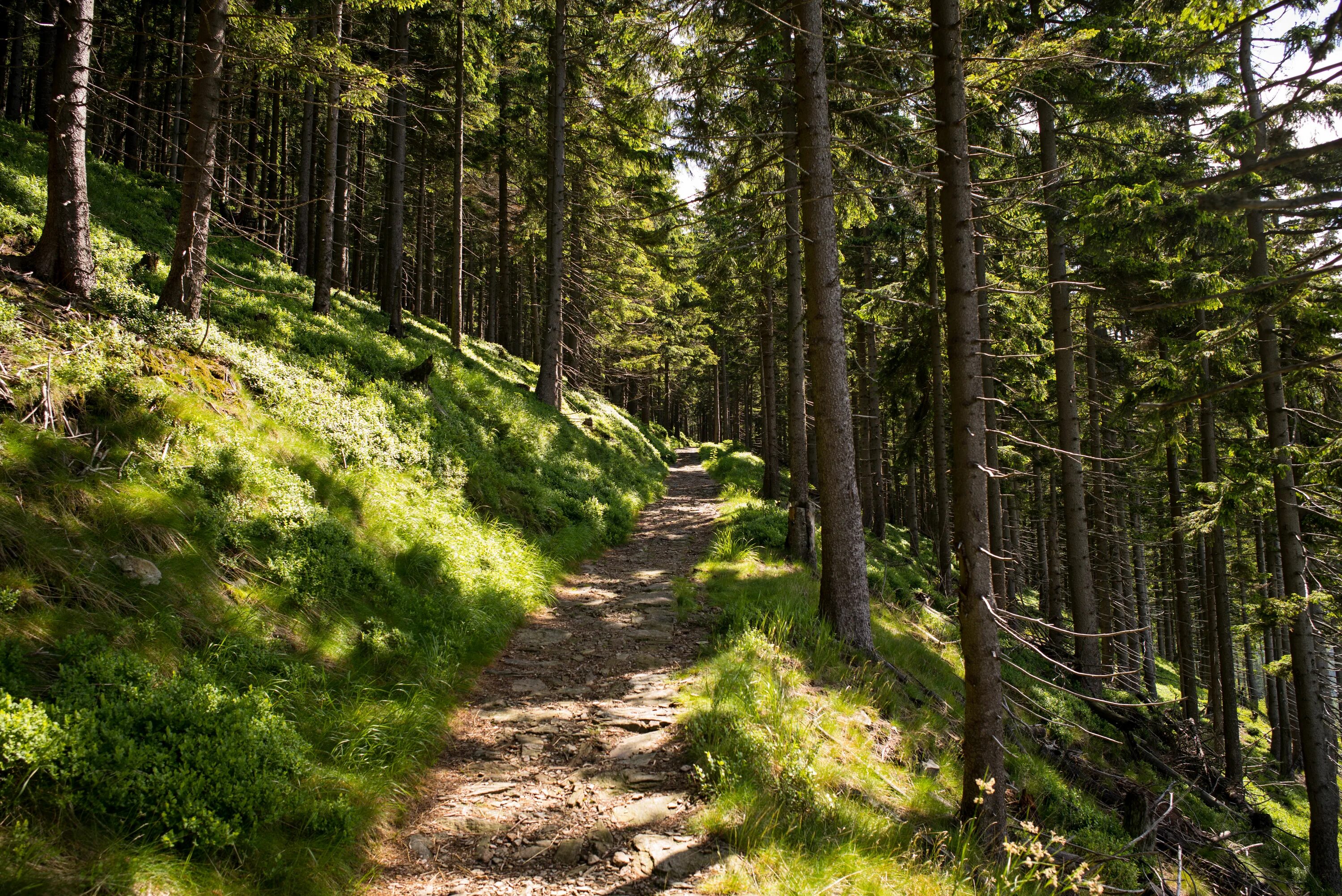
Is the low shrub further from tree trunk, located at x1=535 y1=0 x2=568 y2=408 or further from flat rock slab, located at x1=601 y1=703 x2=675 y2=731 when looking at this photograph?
tree trunk, located at x1=535 y1=0 x2=568 y2=408

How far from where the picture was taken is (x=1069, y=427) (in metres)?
12.2

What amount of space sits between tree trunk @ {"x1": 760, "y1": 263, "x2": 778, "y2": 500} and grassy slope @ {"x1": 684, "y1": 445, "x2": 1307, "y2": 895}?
7.24 m

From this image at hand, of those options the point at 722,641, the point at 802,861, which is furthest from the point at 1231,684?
the point at 802,861

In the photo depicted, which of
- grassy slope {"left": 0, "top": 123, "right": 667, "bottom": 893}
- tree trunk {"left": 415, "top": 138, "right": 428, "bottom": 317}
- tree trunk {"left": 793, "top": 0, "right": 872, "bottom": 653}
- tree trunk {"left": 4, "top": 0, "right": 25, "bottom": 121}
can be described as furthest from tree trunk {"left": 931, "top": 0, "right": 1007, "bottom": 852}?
tree trunk {"left": 4, "top": 0, "right": 25, "bottom": 121}

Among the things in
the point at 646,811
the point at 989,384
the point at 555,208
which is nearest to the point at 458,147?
the point at 555,208

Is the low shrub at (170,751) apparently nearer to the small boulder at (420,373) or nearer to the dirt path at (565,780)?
the dirt path at (565,780)

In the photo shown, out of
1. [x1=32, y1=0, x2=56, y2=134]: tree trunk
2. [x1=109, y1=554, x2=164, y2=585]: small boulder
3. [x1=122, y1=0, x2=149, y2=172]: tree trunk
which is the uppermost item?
[x1=122, y1=0, x2=149, y2=172]: tree trunk

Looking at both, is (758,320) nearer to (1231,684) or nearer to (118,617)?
(1231,684)

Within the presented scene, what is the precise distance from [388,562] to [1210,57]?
14553 millimetres

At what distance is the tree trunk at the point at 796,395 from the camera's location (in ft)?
35.3

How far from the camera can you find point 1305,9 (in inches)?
368

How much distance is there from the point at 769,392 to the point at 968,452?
15.9 m

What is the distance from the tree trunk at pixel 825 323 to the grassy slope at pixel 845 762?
104cm

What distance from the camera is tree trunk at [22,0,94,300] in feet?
20.9
